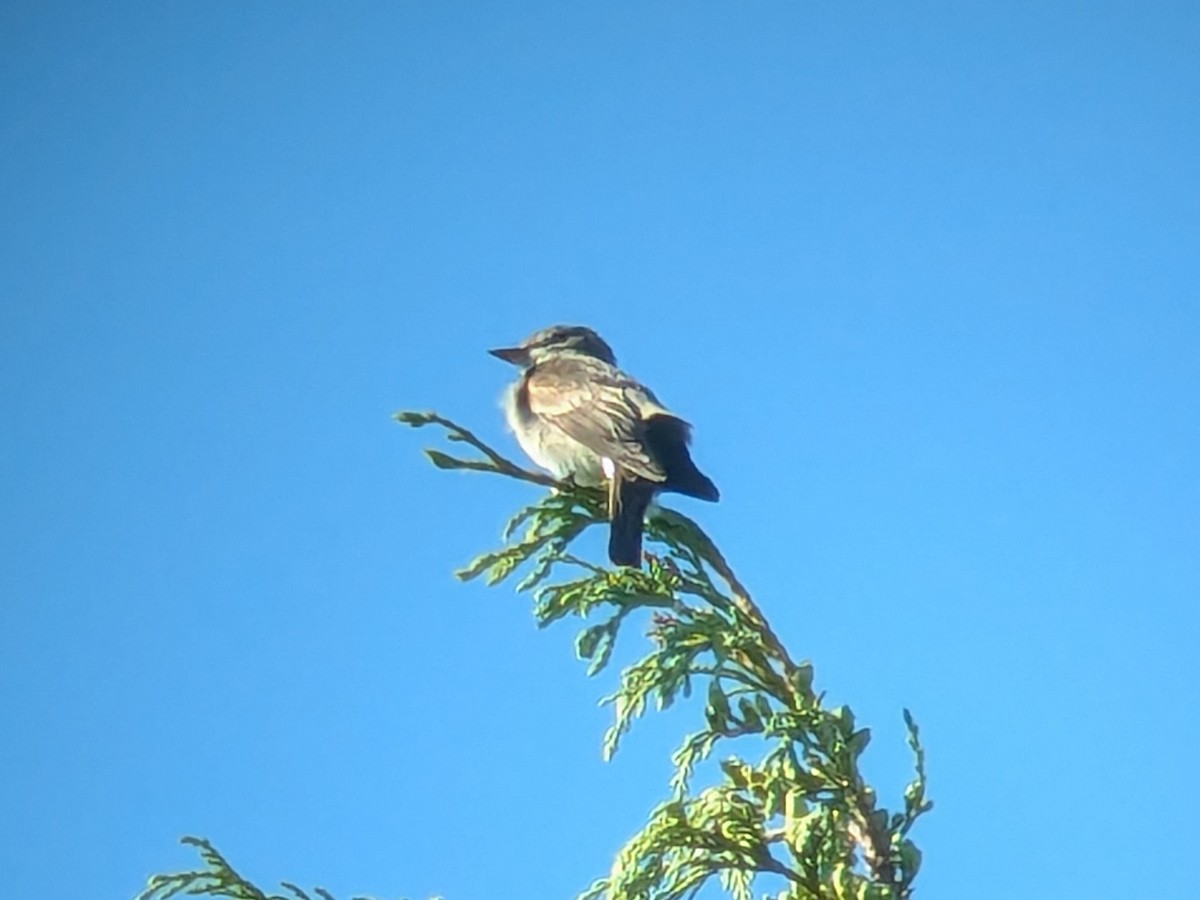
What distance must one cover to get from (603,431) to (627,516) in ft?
3.29

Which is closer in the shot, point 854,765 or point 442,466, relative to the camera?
point 854,765

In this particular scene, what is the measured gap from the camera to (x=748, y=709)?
4059 mm

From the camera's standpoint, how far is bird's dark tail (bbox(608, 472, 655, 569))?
4711 millimetres

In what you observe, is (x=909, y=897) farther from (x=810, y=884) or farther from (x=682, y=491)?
(x=682, y=491)

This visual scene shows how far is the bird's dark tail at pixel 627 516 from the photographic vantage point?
471 centimetres

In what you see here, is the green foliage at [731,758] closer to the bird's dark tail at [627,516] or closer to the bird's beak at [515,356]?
the bird's dark tail at [627,516]

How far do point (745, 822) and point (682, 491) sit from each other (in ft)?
5.27

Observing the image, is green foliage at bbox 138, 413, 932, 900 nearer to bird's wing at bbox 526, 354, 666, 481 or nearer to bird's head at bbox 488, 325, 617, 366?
bird's wing at bbox 526, 354, 666, 481

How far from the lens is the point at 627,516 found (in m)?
5.01

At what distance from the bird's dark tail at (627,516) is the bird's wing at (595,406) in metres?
0.07

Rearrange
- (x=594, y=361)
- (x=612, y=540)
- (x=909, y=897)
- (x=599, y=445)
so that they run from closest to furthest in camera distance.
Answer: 1. (x=909, y=897)
2. (x=612, y=540)
3. (x=599, y=445)
4. (x=594, y=361)

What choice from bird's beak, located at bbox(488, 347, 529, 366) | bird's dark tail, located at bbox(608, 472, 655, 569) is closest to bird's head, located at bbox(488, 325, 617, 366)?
bird's beak, located at bbox(488, 347, 529, 366)

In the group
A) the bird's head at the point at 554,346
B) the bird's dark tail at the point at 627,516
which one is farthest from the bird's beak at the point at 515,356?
the bird's dark tail at the point at 627,516

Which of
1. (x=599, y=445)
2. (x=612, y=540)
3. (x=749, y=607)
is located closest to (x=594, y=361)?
(x=599, y=445)
